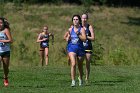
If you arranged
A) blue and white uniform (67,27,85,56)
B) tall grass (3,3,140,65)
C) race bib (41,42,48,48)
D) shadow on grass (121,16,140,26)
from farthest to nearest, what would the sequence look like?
shadow on grass (121,16,140,26) → tall grass (3,3,140,65) → race bib (41,42,48,48) → blue and white uniform (67,27,85,56)

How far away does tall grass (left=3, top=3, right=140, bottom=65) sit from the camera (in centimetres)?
3092

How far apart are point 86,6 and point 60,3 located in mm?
8138

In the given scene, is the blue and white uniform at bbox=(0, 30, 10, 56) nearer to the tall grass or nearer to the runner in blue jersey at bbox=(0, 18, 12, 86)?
the runner in blue jersey at bbox=(0, 18, 12, 86)

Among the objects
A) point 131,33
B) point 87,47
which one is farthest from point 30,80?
point 131,33

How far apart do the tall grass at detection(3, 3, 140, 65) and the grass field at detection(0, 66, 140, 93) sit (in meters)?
7.22

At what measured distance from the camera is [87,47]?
16922 mm

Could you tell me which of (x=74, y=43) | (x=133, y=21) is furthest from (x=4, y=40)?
(x=133, y=21)

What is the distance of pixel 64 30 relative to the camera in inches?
1914

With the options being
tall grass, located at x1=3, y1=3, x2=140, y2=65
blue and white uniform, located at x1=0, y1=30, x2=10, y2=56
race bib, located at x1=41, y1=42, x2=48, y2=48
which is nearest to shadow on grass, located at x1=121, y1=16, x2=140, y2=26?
tall grass, located at x1=3, y1=3, x2=140, y2=65

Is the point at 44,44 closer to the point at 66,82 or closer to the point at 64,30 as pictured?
the point at 66,82

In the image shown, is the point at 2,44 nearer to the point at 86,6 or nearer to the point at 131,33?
the point at 131,33

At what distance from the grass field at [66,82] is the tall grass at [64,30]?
7219 millimetres

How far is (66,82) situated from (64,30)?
1213 inches

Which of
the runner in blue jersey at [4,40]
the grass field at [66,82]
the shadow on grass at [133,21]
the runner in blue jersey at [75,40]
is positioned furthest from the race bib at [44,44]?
the shadow on grass at [133,21]
